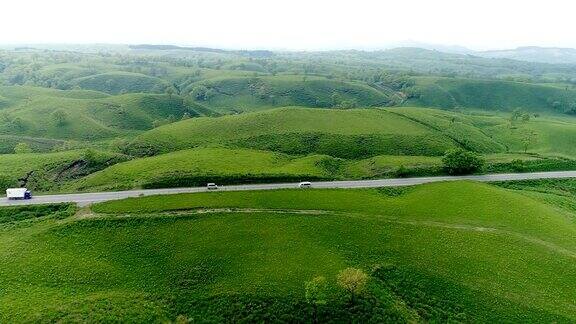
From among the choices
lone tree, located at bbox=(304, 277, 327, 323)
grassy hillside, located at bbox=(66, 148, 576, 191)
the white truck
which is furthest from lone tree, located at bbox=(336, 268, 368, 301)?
the white truck

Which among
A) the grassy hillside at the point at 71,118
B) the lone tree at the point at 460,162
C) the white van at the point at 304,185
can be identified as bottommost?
the grassy hillside at the point at 71,118

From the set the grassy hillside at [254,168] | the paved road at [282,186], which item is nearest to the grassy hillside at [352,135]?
the grassy hillside at [254,168]

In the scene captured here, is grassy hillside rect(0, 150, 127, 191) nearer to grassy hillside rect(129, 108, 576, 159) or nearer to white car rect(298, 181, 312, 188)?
grassy hillside rect(129, 108, 576, 159)

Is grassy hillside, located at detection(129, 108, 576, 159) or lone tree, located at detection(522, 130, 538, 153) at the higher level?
grassy hillside, located at detection(129, 108, 576, 159)

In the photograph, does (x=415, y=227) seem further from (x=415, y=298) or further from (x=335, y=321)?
(x=335, y=321)

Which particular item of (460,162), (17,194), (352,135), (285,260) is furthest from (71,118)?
(460,162)

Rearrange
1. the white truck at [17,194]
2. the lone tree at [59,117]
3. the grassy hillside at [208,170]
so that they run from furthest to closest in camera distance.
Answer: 1. the lone tree at [59,117]
2. the grassy hillside at [208,170]
3. the white truck at [17,194]

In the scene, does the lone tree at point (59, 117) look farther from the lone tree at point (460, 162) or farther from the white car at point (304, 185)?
the lone tree at point (460, 162)
